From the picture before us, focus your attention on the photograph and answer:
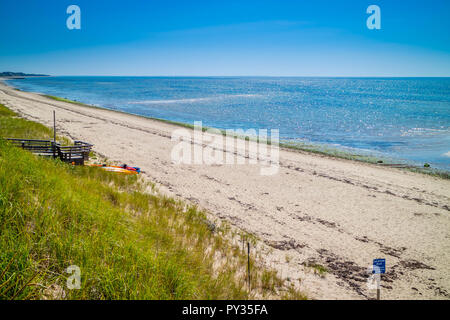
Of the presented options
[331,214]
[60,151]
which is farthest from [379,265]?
[60,151]

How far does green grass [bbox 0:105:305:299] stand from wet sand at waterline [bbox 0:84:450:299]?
1.62 m

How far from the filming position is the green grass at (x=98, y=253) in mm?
3336

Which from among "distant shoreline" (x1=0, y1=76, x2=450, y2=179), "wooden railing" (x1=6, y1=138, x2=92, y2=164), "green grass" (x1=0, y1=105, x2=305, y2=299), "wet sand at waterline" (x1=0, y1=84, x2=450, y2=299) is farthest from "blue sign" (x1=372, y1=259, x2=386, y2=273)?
"distant shoreline" (x1=0, y1=76, x2=450, y2=179)

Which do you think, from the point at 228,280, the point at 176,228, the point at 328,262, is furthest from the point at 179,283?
the point at 328,262

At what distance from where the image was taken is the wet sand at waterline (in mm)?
6691

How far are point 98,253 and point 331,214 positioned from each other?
8.70 meters

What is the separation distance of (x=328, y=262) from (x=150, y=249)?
503cm

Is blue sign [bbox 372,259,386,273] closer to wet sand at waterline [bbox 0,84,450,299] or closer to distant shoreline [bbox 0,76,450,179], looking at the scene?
wet sand at waterline [bbox 0,84,450,299]

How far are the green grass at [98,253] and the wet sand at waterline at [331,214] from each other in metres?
1.62


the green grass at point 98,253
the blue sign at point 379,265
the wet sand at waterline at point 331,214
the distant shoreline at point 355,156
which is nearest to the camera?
the green grass at point 98,253

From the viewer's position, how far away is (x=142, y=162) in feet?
50.8

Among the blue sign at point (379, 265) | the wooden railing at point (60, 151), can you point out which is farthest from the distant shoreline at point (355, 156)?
the blue sign at point (379, 265)

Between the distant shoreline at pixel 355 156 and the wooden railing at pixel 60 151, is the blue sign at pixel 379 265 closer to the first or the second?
the wooden railing at pixel 60 151
